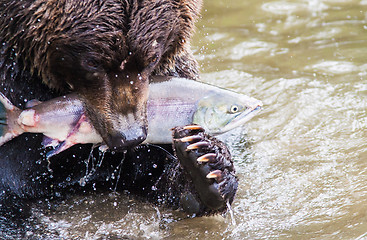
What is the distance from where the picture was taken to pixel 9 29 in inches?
152

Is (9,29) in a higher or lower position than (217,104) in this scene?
higher

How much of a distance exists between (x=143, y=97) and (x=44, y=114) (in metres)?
0.64

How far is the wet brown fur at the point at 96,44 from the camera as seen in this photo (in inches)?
141

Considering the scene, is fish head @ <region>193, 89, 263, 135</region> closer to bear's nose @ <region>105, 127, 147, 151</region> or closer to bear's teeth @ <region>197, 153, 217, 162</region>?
bear's teeth @ <region>197, 153, 217, 162</region>

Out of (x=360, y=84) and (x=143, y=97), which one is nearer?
(x=143, y=97)

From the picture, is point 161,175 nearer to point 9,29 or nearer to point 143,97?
point 143,97

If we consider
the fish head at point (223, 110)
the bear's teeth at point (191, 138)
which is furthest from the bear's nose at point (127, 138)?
the fish head at point (223, 110)

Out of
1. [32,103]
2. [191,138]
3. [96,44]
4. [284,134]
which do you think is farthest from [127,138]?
[284,134]

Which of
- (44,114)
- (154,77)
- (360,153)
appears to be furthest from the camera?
(360,153)

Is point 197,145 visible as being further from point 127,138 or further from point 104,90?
point 104,90

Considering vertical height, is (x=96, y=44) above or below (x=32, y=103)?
above

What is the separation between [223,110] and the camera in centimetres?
418

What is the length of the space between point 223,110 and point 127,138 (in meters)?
0.83

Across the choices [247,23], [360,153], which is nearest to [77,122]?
[360,153]
